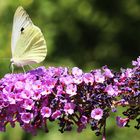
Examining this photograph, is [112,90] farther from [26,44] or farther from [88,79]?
[26,44]

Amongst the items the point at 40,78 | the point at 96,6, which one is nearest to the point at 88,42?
the point at 96,6

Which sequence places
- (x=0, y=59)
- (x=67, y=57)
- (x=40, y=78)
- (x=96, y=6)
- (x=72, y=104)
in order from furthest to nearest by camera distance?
(x=96, y=6), (x=67, y=57), (x=0, y=59), (x=40, y=78), (x=72, y=104)

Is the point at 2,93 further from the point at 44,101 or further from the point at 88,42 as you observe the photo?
the point at 88,42

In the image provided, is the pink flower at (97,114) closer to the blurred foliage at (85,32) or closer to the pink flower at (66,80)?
the pink flower at (66,80)

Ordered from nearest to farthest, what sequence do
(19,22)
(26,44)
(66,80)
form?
1. (66,80)
2. (19,22)
3. (26,44)

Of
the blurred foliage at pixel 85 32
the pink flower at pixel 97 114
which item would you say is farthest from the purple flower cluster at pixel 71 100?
the blurred foliage at pixel 85 32

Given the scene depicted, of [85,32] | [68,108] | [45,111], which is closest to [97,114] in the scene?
[68,108]
